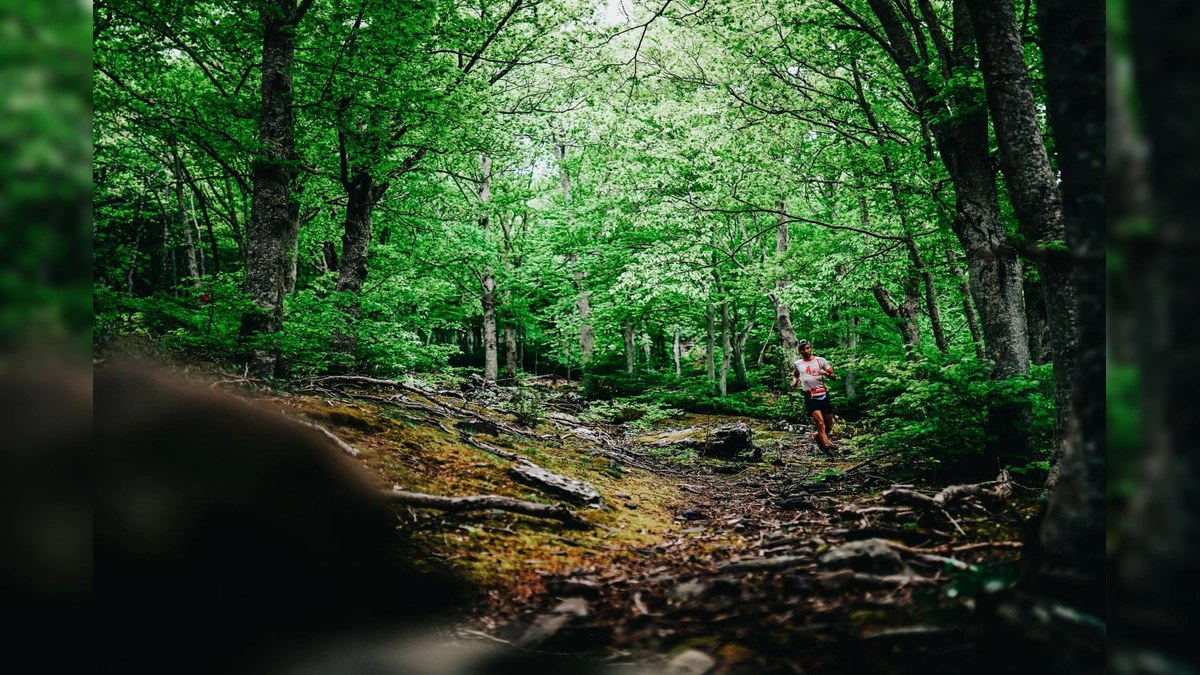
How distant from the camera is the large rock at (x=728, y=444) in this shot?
36.1ft

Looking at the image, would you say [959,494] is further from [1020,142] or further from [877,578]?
[1020,142]

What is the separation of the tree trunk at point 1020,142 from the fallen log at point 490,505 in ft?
12.4

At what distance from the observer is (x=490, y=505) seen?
14.5 feet

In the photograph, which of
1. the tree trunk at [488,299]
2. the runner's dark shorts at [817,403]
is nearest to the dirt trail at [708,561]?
the runner's dark shorts at [817,403]

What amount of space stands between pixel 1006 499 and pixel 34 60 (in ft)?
19.3

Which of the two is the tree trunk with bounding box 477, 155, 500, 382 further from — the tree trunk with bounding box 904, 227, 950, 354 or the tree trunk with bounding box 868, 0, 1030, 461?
the tree trunk with bounding box 868, 0, 1030, 461

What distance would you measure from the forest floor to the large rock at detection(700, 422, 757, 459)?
3.38 metres

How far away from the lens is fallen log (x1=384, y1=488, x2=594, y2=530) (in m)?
4.08

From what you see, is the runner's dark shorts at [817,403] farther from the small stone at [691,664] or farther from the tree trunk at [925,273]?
the small stone at [691,664]

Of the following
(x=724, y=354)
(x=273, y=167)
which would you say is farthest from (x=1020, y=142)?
(x=724, y=354)

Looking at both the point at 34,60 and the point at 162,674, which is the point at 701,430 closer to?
the point at 162,674

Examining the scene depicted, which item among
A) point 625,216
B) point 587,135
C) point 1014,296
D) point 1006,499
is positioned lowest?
point 1006,499

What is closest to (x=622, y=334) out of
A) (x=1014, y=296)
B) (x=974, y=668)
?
(x=1014, y=296)

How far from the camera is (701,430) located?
1404 centimetres
